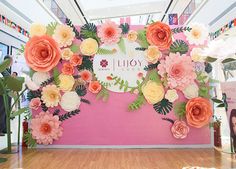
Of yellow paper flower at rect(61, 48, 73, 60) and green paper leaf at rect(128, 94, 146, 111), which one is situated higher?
yellow paper flower at rect(61, 48, 73, 60)

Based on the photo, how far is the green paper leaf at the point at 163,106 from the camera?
2145 mm

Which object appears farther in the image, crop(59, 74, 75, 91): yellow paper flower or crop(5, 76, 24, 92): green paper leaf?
crop(59, 74, 75, 91): yellow paper flower

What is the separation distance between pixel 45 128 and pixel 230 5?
318 centimetres

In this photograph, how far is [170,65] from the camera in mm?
2102

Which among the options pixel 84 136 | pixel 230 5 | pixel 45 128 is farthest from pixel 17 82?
pixel 230 5

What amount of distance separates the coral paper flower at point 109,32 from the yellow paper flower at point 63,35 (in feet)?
0.71

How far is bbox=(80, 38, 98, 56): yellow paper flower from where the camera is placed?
84.0 inches

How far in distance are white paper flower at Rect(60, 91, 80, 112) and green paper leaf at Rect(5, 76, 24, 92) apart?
0.35 metres

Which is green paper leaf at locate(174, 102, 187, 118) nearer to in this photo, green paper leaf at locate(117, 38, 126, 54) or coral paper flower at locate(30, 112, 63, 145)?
green paper leaf at locate(117, 38, 126, 54)


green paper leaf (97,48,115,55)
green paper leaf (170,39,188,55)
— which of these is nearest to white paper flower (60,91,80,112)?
green paper leaf (97,48,115,55)

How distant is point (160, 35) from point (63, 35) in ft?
2.29

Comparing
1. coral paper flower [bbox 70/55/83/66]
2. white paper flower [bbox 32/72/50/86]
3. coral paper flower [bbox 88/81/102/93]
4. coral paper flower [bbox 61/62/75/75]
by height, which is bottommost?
coral paper flower [bbox 88/81/102/93]

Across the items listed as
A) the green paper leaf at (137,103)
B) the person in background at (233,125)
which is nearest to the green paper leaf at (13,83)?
the green paper leaf at (137,103)

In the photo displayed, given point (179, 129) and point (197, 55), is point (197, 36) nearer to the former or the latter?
point (197, 55)
